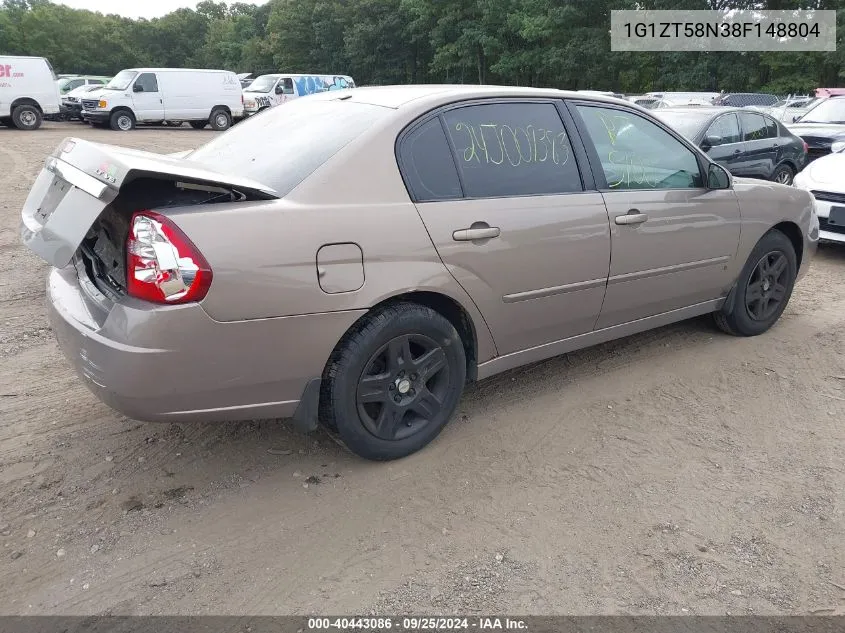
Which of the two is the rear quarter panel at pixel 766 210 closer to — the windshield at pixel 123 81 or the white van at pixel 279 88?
the windshield at pixel 123 81

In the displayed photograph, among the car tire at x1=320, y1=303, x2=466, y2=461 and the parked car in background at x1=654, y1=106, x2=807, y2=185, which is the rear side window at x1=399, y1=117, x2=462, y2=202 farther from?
the parked car in background at x1=654, y1=106, x2=807, y2=185

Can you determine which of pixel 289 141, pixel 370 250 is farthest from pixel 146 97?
pixel 370 250

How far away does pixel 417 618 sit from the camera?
2217 millimetres

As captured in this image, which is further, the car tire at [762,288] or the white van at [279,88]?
the white van at [279,88]

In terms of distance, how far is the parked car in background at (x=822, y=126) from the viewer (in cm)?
1146

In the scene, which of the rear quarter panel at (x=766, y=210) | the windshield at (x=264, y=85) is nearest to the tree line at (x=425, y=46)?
the windshield at (x=264, y=85)

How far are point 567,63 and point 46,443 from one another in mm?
44085

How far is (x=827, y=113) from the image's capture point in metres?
12.6

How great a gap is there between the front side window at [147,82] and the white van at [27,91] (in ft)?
7.49

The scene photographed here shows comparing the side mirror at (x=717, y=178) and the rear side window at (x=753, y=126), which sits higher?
the side mirror at (x=717, y=178)

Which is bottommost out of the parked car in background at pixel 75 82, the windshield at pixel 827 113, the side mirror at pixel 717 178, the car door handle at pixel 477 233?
the windshield at pixel 827 113

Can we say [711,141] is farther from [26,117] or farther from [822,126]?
[26,117]

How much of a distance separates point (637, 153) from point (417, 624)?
9.23 ft

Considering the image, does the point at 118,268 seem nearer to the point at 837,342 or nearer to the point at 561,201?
the point at 561,201
